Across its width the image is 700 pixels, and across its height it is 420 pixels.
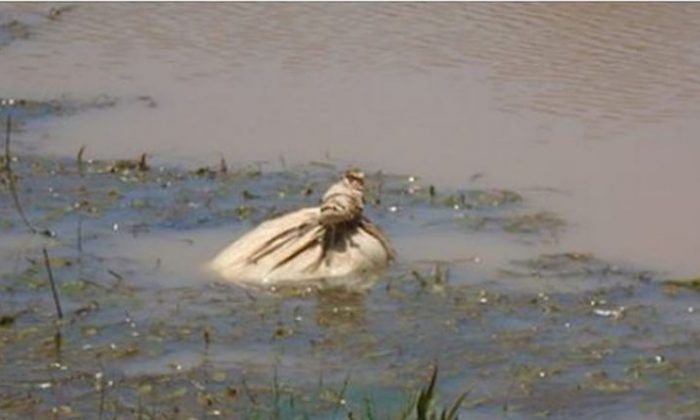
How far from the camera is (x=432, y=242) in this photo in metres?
7.33

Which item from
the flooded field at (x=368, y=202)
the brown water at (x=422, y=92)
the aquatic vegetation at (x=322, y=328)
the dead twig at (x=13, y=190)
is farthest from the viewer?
the brown water at (x=422, y=92)

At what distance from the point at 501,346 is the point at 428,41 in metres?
4.70

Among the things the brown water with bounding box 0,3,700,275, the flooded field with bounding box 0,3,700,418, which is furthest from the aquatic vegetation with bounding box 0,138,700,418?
the brown water with bounding box 0,3,700,275

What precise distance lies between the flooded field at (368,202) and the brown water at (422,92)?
20 millimetres

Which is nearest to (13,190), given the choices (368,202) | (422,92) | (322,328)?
(368,202)

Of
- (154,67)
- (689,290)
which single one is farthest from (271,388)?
(154,67)

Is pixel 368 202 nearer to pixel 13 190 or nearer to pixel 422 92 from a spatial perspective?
pixel 13 190

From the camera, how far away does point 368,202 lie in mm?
7781

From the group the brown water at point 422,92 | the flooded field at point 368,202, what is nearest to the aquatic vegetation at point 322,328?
the flooded field at point 368,202

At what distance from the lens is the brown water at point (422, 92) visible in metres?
8.12

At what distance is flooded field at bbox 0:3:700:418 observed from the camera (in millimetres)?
5828

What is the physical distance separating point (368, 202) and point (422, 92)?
1.92 m

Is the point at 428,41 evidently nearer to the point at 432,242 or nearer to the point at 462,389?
the point at 432,242

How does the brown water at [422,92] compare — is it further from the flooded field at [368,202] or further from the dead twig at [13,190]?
the dead twig at [13,190]
